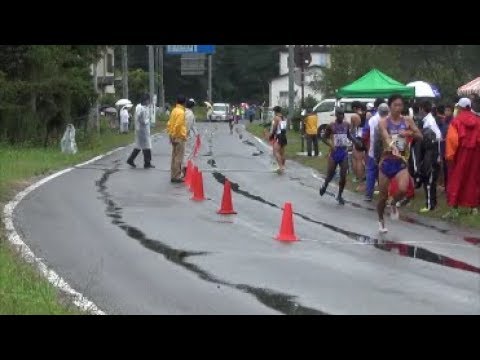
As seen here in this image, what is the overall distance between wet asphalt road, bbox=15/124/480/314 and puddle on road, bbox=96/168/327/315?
0.05ft

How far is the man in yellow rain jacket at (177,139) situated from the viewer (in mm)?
19453

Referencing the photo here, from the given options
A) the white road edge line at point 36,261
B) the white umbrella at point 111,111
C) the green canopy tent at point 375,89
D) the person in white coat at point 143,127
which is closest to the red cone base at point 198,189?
the white road edge line at point 36,261

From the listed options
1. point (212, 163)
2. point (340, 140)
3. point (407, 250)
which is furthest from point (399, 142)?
point (212, 163)

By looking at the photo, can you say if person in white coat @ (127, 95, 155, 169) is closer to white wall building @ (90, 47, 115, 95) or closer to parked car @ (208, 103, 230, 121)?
white wall building @ (90, 47, 115, 95)

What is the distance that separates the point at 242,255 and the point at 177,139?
29.8 feet

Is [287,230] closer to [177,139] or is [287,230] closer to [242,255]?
[242,255]

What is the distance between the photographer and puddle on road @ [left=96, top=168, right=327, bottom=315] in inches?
313

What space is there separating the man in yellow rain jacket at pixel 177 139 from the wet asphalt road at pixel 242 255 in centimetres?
163

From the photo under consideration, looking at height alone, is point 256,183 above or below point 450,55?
below

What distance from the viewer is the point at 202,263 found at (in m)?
10.2

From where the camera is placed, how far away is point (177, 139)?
1947cm

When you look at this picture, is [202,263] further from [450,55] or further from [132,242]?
[450,55]
